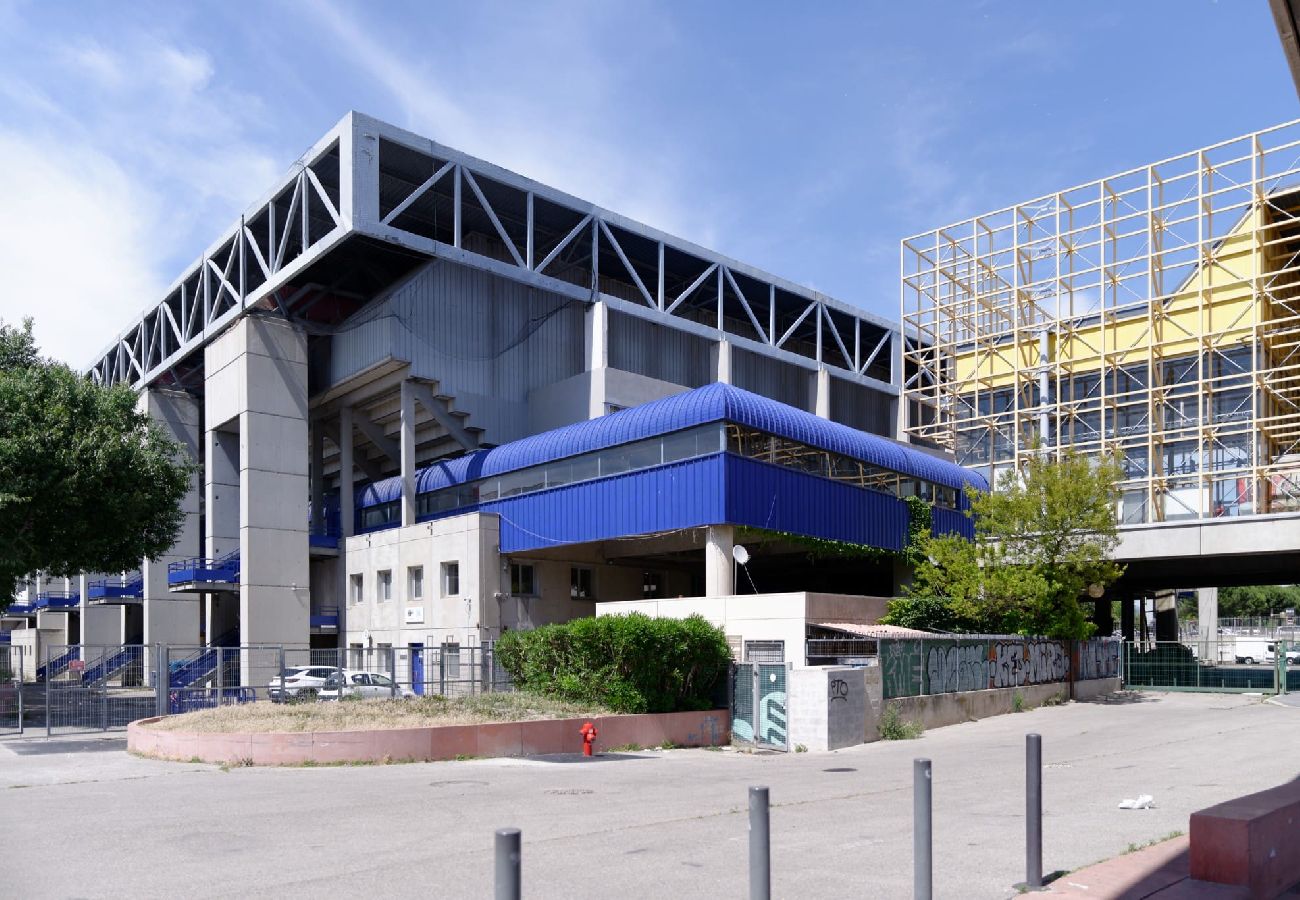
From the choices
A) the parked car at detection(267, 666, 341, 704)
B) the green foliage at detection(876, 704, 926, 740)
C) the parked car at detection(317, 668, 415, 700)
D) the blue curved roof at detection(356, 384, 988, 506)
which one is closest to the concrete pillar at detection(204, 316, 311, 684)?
the blue curved roof at detection(356, 384, 988, 506)

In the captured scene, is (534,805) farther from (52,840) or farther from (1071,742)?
(1071,742)

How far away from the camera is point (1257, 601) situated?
10506 cm

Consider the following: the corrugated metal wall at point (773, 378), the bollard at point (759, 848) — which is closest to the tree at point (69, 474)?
the bollard at point (759, 848)

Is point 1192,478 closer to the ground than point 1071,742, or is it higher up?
higher up

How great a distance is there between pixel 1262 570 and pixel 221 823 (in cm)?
5029

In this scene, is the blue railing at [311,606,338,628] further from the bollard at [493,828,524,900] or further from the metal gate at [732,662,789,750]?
the bollard at [493,828,524,900]

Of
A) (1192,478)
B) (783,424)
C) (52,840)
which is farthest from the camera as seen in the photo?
(1192,478)

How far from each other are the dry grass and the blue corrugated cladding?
430 inches

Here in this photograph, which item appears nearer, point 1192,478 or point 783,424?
point 783,424

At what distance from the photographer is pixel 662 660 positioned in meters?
24.3

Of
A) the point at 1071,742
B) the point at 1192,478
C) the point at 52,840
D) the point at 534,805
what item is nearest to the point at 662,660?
the point at 1071,742

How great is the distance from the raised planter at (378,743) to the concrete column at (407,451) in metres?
23.4

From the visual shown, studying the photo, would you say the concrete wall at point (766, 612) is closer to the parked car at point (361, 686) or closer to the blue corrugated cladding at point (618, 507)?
the blue corrugated cladding at point (618, 507)

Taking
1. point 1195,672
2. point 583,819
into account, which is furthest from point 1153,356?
point 583,819
